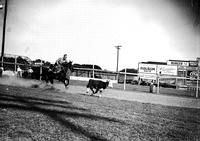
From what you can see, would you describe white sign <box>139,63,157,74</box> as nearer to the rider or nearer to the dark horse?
the dark horse

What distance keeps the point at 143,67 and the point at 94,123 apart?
76.2ft

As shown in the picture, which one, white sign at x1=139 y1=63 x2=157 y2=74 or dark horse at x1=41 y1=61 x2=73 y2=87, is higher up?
white sign at x1=139 y1=63 x2=157 y2=74

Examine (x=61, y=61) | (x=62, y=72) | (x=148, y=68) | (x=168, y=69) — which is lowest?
(x=62, y=72)

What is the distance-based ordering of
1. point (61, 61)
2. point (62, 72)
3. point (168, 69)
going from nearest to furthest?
point (62, 72) → point (61, 61) → point (168, 69)

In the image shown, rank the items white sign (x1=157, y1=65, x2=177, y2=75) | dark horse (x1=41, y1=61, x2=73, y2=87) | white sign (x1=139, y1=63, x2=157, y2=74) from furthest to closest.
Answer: white sign (x1=139, y1=63, x2=157, y2=74) → white sign (x1=157, y1=65, x2=177, y2=75) → dark horse (x1=41, y1=61, x2=73, y2=87)

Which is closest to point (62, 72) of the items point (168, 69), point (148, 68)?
point (148, 68)

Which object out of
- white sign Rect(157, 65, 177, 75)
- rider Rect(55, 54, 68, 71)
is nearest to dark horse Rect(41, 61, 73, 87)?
rider Rect(55, 54, 68, 71)

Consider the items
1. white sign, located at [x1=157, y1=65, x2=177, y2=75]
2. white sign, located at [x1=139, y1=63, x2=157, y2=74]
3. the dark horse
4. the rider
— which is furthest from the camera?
white sign, located at [x1=139, y1=63, x2=157, y2=74]

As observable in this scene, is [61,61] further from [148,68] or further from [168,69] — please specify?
[168,69]

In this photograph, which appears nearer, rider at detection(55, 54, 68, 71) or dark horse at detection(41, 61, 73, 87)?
dark horse at detection(41, 61, 73, 87)

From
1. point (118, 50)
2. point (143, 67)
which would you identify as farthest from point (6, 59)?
point (118, 50)

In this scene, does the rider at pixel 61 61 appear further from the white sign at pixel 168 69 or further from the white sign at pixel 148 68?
the white sign at pixel 168 69

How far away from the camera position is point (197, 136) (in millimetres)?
3826

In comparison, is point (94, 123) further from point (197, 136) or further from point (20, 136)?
point (197, 136)
